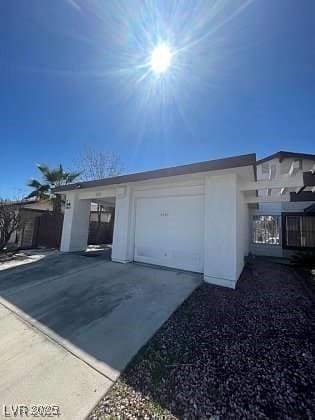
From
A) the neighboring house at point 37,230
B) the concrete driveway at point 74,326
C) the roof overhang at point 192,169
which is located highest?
the roof overhang at point 192,169

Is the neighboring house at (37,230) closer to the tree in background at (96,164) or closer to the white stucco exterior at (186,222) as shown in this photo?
the white stucco exterior at (186,222)

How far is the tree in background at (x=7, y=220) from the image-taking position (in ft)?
29.0

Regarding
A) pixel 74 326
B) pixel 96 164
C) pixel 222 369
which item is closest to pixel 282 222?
pixel 222 369

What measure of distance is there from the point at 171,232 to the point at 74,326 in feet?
12.8

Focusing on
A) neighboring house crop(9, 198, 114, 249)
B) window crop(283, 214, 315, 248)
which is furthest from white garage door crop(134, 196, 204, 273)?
window crop(283, 214, 315, 248)

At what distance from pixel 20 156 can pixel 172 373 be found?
44.7 ft

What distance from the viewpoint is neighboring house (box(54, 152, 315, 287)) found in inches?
188

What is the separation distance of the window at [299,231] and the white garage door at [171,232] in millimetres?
7858

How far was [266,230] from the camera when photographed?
1116cm

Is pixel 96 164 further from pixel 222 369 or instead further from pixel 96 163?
pixel 222 369

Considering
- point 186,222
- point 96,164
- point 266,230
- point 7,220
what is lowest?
point 7,220

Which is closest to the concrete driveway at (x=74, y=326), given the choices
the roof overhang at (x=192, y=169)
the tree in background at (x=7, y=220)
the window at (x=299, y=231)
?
the roof overhang at (x=192, y=169)

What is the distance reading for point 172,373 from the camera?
7.07 feet

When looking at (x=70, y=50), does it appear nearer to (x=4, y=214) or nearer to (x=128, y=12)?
(x=128, y=12)
